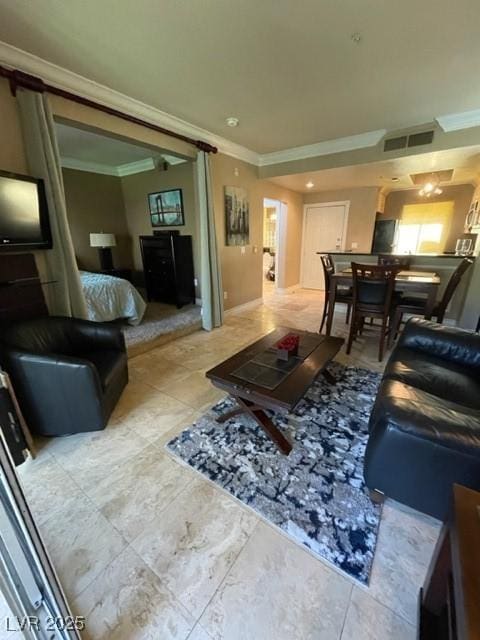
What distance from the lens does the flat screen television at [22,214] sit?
205 centimetres

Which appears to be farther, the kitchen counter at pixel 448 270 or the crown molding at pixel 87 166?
the crown molding at pixel 87 166

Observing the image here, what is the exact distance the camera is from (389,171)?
165 inches

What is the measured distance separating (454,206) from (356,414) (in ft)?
23.0

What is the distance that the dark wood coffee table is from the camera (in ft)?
5.22

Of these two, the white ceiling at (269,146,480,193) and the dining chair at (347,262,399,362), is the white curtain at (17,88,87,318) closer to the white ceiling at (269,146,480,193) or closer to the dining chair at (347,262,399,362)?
the dining chair at (347,262,399,362)

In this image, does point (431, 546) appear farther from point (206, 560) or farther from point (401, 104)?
point (401, 104)

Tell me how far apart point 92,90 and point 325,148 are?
120 inches

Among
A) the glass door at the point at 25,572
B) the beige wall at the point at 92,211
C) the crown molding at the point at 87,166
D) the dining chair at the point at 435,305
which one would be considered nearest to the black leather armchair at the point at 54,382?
the glass door at the point at 25,572

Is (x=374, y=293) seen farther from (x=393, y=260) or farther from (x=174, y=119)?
(x=174, y=119)

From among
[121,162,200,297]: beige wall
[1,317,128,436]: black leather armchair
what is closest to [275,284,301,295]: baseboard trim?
[121,162,200,297]: beige wall

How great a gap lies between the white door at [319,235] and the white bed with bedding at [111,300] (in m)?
4.30

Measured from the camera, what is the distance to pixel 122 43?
1.92m

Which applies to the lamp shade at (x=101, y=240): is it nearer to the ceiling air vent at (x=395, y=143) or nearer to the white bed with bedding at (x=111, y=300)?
the white bed with bedding at (x=111, y=300)

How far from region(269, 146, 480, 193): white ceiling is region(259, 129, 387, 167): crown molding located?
251mm
